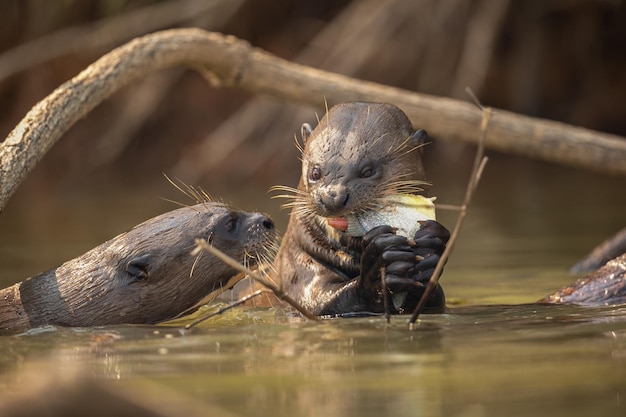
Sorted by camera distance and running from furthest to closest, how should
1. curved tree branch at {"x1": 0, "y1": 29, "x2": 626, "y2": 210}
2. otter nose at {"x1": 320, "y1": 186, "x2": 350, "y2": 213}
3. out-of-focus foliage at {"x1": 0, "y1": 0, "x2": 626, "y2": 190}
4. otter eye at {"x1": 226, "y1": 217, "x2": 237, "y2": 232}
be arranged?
out-of-focus foliage at {"x1": 0, "y1": 0, "x2": 626, "y2": 190}, curved tree branch at {"x1": 0, "y1": 29, "x2": 626, "y2": 210}, otter eye at {"x1": 226, "y1": 217, "x2": 237, "y2": 232}, otter nose at {"x1": 320, "y1": 186, "x2": 350, "y2": 213}

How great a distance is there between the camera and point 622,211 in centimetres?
655

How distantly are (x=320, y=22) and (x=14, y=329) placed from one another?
26.1 feet

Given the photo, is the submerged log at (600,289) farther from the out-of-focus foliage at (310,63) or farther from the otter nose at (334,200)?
the out-of-focus foliage at (310,63)

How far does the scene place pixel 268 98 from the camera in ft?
28.8

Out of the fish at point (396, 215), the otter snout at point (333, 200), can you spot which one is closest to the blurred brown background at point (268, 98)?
the fish at point (396, 215)

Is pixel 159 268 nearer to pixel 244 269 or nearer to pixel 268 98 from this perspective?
pixel 244 269

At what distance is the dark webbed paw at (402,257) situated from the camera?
10.6 feet

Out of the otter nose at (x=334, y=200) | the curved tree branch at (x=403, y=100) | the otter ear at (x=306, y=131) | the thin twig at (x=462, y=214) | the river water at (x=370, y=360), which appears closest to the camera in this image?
the river water at (x=370, y=360)

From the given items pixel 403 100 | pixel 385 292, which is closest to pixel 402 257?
pixel 385 292

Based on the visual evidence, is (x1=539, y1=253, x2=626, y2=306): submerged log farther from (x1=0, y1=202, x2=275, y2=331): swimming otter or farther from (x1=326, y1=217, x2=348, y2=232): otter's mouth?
(x1=0, y1=202, x2=275, y2=331): swimming otter

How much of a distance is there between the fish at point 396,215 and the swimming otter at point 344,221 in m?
0.02

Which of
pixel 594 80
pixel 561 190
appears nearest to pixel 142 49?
pixel 561 190

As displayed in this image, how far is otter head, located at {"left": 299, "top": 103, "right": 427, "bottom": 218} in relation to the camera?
3393mm

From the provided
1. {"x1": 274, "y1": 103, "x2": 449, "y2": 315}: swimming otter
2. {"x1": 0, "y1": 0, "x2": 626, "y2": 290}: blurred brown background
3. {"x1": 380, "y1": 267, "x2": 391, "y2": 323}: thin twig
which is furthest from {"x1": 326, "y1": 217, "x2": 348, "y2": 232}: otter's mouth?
{"x1": 0, "y1": 0, "x2": 626, "y2": 290}: blurred brown background
